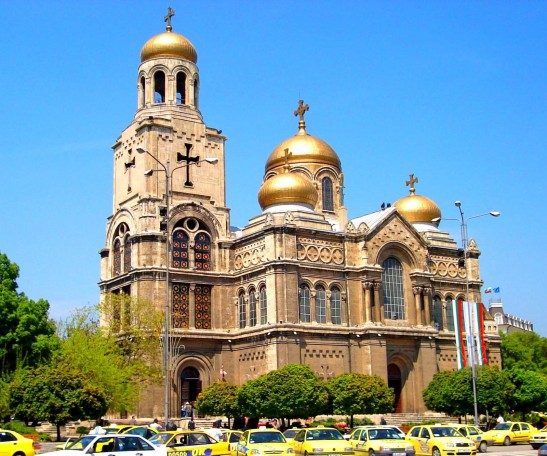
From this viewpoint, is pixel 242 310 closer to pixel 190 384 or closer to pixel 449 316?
pixel 190 384

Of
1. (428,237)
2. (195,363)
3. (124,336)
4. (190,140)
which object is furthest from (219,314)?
(428,237)

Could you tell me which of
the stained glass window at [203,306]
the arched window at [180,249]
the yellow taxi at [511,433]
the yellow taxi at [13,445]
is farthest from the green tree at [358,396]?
the yellow taxi at [13,445]

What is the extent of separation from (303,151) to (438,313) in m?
18.0

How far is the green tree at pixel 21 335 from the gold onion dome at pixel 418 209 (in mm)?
32546

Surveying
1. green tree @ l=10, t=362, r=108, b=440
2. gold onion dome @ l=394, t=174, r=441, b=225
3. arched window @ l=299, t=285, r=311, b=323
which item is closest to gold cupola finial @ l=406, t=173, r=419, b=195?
gold onion dome @ l=394, t=174, r=441, b=225

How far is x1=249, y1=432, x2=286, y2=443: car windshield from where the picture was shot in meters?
28.6

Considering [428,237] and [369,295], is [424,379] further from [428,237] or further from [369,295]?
[428,237]

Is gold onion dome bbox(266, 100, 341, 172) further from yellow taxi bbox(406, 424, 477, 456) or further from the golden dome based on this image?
yellow taxi bbox(406, 424, 477, 456)

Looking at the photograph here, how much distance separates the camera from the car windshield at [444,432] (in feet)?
106

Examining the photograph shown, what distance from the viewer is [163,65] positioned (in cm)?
6259

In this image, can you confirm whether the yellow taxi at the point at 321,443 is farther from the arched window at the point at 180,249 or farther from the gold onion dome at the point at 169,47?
the gold onion dome at the point at 169,47

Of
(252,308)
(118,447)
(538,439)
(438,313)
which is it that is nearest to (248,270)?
(252,308)

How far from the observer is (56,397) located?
4041 cm

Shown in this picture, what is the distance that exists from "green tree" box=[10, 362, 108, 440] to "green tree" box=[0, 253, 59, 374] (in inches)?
254
